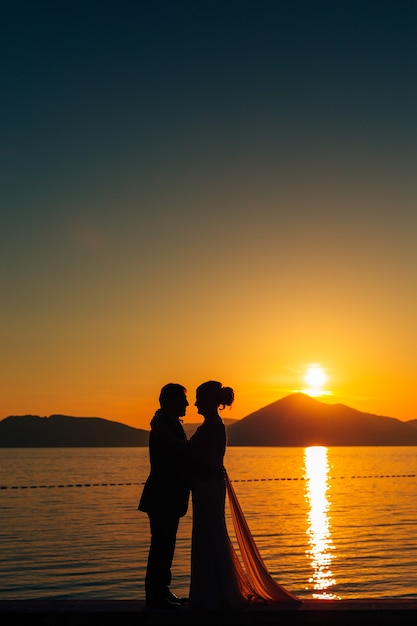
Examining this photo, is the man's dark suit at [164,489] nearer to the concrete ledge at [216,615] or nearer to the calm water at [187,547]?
the concrete ledge at [216,615]

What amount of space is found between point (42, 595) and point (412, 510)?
39.6 metres

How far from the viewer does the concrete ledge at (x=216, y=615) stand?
25.9ft

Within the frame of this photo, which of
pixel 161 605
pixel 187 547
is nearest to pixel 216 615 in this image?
pixel 161 605

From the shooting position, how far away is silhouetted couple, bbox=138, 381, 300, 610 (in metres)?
8.70

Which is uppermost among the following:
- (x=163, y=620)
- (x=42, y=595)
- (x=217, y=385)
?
(x=217, y=385)

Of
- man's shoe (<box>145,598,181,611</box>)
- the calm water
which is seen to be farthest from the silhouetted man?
the calm water

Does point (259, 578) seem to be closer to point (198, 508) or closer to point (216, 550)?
point (216, 550)

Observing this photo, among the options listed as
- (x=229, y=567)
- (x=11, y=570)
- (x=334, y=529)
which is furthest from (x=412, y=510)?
(x=229, y=567)

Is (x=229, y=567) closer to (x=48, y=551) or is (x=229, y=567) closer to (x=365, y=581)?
(x=365, y=581)

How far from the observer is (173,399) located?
893 cm

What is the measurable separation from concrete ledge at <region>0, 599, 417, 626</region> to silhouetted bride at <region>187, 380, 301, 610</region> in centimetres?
44

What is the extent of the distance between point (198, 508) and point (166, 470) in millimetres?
662

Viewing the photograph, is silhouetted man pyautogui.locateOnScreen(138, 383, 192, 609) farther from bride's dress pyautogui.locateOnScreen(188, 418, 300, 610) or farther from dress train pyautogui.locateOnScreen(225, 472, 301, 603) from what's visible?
dress train pyautogui.locateOnScreen(225, 472, 301, 603)

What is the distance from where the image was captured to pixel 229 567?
882 centimetres
